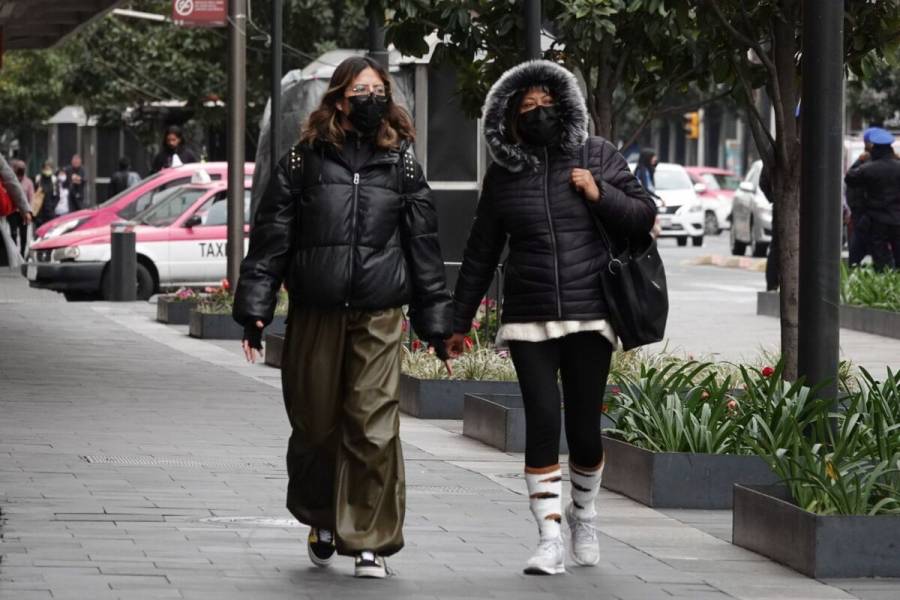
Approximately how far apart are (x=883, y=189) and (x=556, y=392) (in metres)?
16.0

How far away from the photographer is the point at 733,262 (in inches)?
1356

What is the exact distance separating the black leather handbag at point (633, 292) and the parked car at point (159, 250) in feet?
58.3

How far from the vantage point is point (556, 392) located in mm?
7629

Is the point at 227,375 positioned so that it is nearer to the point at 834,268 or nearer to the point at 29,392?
the point at 29,392

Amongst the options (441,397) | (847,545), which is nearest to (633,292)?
(847,545)

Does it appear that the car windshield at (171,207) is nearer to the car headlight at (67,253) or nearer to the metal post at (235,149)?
the car headlight at (67,253)

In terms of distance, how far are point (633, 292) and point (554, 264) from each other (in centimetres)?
28

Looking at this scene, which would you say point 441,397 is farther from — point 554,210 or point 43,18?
point 43,18

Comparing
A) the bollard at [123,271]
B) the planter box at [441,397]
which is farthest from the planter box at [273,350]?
the bollard at [123,271]

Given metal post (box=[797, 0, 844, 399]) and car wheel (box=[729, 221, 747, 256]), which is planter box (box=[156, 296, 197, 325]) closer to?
metal post (box=[797, 0, 844, 399])

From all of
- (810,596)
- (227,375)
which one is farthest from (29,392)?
(810,596)

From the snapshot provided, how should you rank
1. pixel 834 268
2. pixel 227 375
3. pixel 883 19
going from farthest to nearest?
pixel 227 375, pixel 883 19, pixel 834 268

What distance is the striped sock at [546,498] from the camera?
7.52m

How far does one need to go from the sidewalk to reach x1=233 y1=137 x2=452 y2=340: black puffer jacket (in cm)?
88
